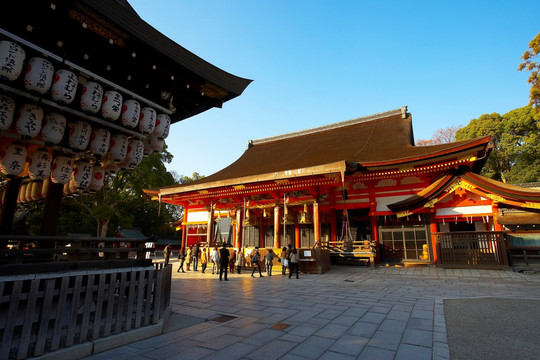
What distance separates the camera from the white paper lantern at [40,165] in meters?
4.83

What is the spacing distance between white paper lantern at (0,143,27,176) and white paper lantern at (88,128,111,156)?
3.40 feet

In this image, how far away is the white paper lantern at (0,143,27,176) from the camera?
15.3 feet

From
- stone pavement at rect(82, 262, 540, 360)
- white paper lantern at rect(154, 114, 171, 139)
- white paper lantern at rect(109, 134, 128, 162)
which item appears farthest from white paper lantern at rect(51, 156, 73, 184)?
stone pavement at rect(82, 262, 540, 360)

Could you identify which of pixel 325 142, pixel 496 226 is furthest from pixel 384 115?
pixel 496 226

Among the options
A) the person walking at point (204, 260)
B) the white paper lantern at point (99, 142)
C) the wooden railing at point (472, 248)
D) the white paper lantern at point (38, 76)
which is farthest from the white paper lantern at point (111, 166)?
the wooden railing at point (472, 248)

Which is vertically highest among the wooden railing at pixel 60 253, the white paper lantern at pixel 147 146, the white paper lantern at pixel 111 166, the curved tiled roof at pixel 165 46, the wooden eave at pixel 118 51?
the curved tiled roof at pixel 165 46

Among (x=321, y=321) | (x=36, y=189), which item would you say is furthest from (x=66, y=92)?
(x=321, y=321)

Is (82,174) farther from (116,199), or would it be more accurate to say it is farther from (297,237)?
(116,199)

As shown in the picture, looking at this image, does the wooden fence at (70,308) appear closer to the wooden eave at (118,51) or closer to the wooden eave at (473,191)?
the wooden eave at (118,51)

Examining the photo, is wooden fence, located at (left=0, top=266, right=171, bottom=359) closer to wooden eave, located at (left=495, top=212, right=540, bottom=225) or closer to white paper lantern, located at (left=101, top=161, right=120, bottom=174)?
white paper lantern, located at (left=101, top=161, right=120, bottom=174)

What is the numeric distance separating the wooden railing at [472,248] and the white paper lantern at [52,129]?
43.8 ft

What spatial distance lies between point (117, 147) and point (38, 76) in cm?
181

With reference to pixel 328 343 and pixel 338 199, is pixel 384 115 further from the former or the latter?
pixel 328 343

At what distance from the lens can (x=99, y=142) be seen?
5.40 meters
